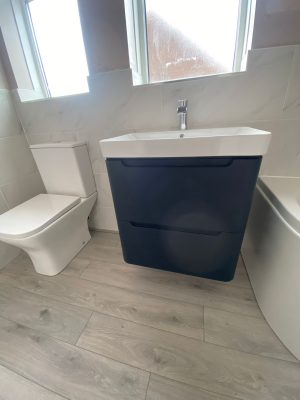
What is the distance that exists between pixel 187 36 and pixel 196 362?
159cm

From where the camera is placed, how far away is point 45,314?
0.93m

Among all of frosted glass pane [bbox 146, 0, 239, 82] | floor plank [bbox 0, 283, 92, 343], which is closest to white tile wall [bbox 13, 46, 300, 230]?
frosted glass pane [bbox 146, 0, 239, 82]

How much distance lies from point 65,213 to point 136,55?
3.45ft

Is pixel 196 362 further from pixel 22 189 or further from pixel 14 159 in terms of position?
pixel 14 159

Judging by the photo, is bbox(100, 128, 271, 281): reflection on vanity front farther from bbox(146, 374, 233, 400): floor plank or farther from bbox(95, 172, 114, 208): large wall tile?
bbox(95, 172, 114, 208): large wall tile

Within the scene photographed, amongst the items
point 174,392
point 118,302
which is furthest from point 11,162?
point 174,392

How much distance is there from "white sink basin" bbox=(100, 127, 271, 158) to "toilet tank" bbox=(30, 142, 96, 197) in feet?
1.89

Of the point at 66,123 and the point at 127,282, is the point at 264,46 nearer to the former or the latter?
the point at 66,123

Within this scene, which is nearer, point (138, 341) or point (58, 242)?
point (138, 341)

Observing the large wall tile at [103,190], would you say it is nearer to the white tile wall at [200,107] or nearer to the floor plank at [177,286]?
the white tile wall at [200,107]

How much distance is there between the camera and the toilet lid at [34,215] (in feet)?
3.01

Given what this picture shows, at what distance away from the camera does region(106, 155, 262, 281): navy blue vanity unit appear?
0.61m

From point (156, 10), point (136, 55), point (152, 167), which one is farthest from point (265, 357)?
point (156, 10)

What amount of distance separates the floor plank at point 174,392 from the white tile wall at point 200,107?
1.03m
